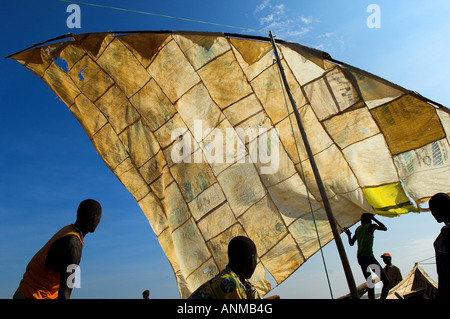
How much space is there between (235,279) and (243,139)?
550 cm

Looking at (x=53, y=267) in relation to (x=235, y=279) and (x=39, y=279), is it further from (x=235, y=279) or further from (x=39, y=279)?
(x=235, y=279)

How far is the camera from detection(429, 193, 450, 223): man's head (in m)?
2.98

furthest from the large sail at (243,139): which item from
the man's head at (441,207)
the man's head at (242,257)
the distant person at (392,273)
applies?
the distant person at (392,273)

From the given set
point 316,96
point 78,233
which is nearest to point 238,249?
point 78,233

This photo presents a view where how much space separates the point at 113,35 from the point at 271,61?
4.52 meters

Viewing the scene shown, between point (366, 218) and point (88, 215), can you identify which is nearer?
point (88, 215)

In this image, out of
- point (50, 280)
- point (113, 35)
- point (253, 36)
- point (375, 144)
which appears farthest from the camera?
point (113, 35)

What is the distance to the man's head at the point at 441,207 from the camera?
298 centimetres

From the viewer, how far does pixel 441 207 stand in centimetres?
301

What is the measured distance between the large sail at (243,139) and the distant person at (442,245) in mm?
3571

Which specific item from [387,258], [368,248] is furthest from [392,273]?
[368,248]

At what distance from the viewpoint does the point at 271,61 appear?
759cm

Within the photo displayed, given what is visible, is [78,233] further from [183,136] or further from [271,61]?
[271,61]

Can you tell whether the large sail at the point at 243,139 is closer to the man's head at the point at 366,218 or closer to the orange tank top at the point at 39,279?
the man's head at the point at 366,218
